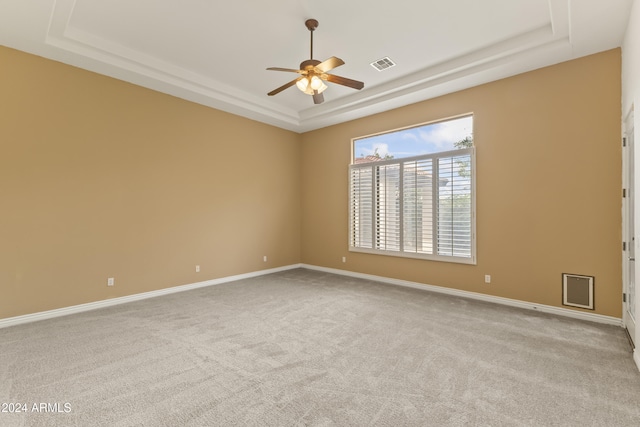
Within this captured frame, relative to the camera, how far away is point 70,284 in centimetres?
390

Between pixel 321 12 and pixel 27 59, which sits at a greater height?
pixel 321 12

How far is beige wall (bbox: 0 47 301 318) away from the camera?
358cm

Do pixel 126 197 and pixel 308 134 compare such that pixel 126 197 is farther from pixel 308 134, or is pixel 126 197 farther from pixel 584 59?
pixel 584 59

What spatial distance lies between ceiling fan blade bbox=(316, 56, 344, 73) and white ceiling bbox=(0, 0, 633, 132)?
59 cm

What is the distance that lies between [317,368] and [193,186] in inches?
157

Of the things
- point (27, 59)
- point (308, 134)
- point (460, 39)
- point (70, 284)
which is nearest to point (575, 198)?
point (460, 39)

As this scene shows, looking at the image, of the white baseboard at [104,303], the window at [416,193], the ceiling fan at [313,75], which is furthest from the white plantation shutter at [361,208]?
the ceiling fan at [313,75]

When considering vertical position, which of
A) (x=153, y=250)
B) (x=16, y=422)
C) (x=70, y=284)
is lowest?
(x=16, y=422)

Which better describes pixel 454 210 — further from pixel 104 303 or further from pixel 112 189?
pixel 104 303

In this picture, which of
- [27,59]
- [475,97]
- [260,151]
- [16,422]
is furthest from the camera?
[260,151]

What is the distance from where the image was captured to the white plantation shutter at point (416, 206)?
15.3 feet

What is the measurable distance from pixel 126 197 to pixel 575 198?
6.26 m

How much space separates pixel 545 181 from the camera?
12.9ft

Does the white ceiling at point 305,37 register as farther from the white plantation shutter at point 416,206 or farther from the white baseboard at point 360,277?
the white baseboard at point 360,277
